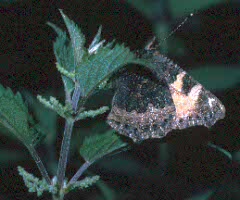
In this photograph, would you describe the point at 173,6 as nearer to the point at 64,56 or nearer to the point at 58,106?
the point at 64,56

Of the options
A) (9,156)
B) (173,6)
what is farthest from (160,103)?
(173,6)

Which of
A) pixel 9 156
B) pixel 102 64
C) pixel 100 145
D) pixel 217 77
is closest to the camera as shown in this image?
pixel 102 64

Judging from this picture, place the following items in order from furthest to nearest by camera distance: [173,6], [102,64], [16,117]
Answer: [173,6]
[16,117]
[102,64]

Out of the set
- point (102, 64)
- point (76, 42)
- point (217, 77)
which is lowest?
point (217, 77)

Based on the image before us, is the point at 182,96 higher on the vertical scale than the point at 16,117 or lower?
lower

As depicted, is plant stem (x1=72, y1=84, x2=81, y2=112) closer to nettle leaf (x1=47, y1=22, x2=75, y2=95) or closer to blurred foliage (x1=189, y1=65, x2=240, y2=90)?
nettle leaf (x1=47, y1=22, x2=75, y2=95)

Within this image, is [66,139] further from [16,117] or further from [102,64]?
[102,64]

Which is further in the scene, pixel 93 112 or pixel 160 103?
pixel 160 103

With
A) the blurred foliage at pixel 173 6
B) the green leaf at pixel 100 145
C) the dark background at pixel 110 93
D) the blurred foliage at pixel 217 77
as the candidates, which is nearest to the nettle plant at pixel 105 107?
the green leaf at pixel 100 145
